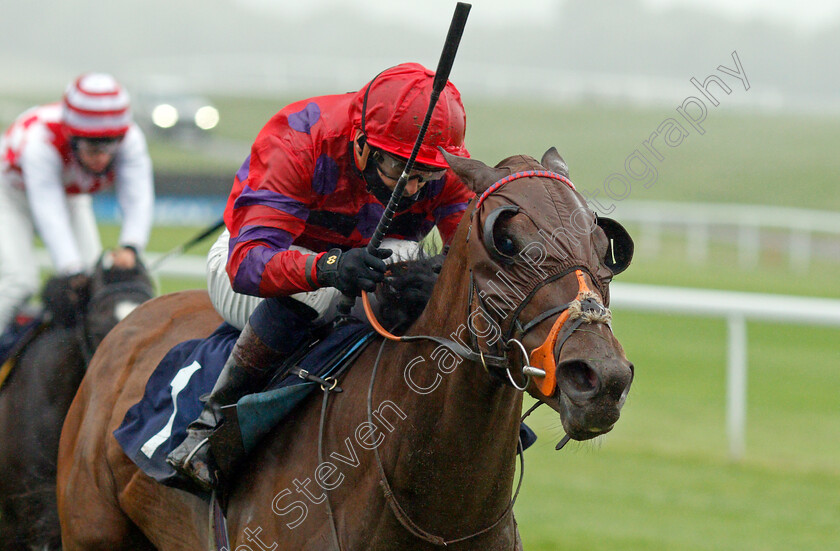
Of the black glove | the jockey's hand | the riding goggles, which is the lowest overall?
the jockey's hand

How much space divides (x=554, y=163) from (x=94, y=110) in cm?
301

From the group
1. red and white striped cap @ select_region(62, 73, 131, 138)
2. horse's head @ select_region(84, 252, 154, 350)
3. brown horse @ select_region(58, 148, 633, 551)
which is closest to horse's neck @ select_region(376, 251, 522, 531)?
brown horse @ select_region(58, 148, 633, 551)

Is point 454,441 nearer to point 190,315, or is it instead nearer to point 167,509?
point 167,509

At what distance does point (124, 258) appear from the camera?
4.19 m

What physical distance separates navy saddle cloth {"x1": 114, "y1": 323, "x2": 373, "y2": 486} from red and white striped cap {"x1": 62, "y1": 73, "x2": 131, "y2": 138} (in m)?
1.83

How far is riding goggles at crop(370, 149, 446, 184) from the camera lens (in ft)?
8.12

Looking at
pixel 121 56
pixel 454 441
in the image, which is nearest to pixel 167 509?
pixel 454 441

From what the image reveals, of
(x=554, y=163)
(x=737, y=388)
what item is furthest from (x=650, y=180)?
(x=737, y=388)

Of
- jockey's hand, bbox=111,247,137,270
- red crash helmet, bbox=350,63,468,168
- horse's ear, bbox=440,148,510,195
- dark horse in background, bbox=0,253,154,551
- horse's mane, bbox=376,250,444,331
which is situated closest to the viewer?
horse's ear, bbox=440,148,510,195

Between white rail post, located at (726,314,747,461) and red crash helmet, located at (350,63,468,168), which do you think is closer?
red crash helmet, located at (350,63,468,168)

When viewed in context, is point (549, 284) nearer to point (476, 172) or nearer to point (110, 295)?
point (476, 172)

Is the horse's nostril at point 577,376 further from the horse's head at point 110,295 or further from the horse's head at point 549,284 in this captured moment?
the horse's head at point 110,295

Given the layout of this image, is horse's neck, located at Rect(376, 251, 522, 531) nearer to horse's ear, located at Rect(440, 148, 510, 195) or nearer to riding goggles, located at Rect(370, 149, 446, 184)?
horse's ear, located at Rect(440, 148, 510, 195)

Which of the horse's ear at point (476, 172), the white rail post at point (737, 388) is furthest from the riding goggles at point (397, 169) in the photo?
the white rail post at point (737, 388)
